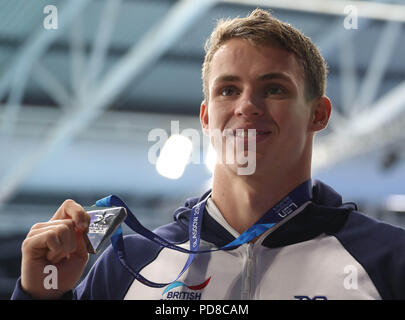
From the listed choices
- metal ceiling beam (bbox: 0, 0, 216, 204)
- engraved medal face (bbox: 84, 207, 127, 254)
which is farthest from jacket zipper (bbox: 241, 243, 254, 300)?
metal ceiling beam (bbox: 0, 0, 216, 204)

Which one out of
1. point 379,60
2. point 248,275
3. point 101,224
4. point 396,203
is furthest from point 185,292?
point 396,203

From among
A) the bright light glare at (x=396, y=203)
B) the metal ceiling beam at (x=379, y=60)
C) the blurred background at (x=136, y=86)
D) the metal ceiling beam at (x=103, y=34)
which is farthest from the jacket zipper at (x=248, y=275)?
the bright light glare at (x=396, y=203)

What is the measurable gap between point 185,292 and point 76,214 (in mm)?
402

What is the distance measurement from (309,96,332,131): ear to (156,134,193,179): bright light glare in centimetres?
42

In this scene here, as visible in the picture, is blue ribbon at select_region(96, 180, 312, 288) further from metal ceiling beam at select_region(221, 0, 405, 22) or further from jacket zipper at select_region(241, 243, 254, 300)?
metal ceiling beam at select_region(221, 0, 405, 22)

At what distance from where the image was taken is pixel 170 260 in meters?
1.83

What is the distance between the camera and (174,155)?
2.11 meters

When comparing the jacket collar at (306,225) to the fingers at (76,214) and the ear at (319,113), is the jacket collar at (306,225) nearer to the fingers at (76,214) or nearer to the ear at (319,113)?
the ear at (319,113)

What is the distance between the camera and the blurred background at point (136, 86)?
6.46 metres

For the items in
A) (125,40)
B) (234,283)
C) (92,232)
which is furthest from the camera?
(125,40)

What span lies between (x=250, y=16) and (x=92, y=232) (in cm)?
83

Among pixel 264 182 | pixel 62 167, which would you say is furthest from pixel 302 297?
pixel 62 167

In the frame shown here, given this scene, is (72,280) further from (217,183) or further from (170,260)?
(217,183)

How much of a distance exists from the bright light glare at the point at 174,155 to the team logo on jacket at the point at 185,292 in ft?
1.58
